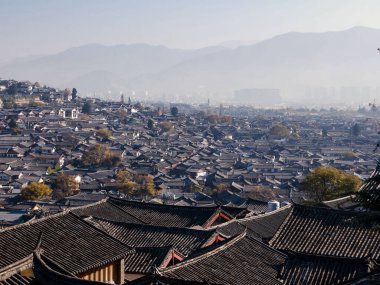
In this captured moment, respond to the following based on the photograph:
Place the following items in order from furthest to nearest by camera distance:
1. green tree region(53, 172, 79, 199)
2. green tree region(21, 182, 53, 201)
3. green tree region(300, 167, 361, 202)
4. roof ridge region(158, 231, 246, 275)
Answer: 1. green tree region(53, 172, 79, 199)
2. green tree region(21, 182, 53, 201)
3. green tree region(300, 167, 361, 202)
4. roof ridge region(158, 231, 246, 275)

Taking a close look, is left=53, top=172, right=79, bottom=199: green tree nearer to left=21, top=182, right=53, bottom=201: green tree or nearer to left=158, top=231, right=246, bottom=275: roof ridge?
left=21, top=182, right=53, bottom=201: green tree

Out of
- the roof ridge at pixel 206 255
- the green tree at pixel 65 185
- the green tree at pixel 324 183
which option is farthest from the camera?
the green tree at pixel 65 185

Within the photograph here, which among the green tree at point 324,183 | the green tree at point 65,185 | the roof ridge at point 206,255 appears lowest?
→ the green tree at point 65,185

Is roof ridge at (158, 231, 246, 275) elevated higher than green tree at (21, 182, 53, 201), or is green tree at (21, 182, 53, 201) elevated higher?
roof ridge at (158, 231, 246, 275)

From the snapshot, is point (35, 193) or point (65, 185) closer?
point (35, 193)

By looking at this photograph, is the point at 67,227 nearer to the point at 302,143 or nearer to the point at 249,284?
the point at 249,284

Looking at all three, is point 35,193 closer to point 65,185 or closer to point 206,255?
point 65,185

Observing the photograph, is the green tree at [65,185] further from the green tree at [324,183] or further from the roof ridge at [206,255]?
the roof ridge at [206,255]

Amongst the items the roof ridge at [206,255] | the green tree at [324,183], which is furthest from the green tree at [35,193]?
the roof ridge at [206,255]

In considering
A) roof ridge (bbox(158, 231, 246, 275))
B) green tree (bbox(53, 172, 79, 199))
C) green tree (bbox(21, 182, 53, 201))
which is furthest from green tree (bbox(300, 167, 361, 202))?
green tree (bbox(53, 172, 79, 199))

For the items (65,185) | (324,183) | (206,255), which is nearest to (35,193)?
(65,185)

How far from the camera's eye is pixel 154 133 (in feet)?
237

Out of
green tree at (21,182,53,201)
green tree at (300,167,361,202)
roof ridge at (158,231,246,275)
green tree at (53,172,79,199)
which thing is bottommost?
green tree at (53,172,79,199)

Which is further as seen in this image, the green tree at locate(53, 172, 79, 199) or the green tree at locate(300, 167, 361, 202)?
the green tree at locate(53, 172, 79, 199)
